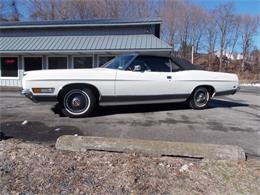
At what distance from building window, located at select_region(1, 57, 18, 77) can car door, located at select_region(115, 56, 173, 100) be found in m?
12.5

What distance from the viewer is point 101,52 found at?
14.5 metres

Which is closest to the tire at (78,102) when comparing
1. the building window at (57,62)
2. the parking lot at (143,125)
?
the parking lot at (143,125)

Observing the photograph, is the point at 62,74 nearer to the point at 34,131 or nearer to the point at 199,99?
the point at 34,131

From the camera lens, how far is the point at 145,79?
630 cm

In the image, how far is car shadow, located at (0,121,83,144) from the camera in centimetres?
430

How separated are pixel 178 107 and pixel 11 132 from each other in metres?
4.75

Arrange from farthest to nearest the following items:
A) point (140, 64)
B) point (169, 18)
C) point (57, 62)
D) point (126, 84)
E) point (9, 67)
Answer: point (169, 18), point (9, 67), point (57, 62), point (140, 64), point (126, 84)

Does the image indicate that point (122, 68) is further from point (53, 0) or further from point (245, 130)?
point (53, 0)

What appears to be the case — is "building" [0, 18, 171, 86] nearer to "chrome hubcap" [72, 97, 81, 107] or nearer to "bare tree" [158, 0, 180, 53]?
"chrome hubcap" [72, 97, 81, 107]

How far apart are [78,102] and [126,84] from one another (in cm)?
124

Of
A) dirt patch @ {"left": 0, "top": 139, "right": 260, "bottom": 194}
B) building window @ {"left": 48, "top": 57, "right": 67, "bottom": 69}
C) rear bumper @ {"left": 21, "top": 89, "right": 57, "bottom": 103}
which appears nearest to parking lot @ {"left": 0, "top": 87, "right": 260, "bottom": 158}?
rear bumper @ {"left": 21, "top": 89, "right": 57, "bottom": 103}

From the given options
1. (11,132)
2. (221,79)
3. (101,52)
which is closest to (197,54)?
(101,52)

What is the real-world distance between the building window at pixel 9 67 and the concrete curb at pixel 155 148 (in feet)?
46.7

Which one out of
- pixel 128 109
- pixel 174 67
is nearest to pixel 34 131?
pixel 128 109
